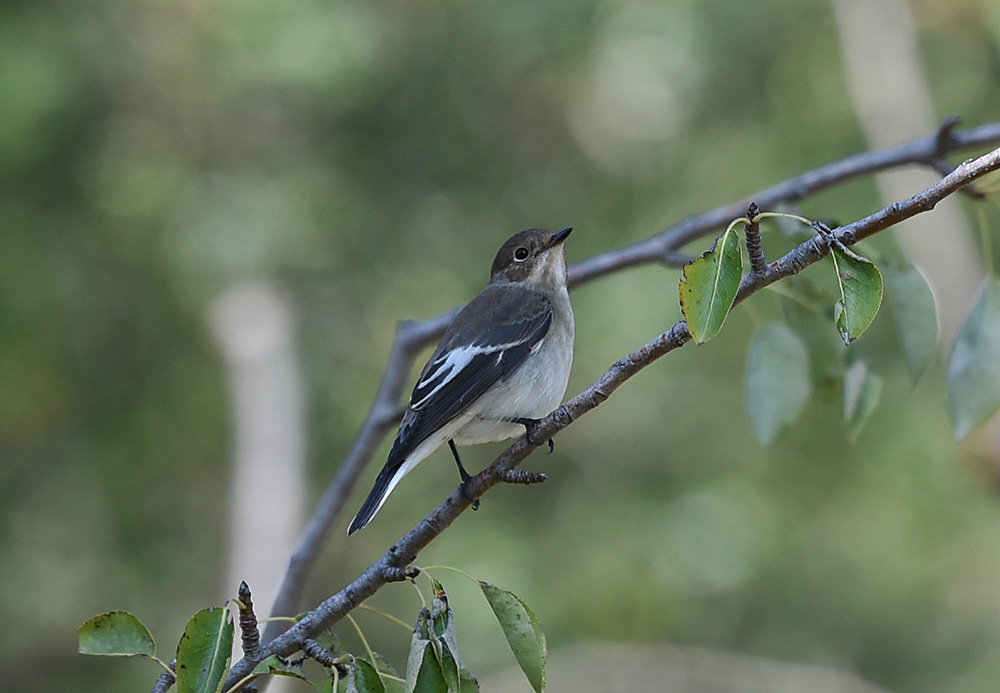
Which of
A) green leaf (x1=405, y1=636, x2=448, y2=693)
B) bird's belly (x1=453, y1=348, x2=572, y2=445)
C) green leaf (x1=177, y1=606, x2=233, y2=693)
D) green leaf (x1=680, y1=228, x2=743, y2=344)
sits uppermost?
green leaf (x1=680, y1=228, x2=743, y2=344)

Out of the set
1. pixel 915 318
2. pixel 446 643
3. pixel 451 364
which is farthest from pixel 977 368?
pixel 451 364

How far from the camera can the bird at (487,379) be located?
9.54 ft

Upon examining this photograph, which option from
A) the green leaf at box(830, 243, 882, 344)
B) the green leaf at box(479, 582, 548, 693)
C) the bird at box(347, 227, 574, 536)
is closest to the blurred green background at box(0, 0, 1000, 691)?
the bird at box(347, 227, 574, 536)

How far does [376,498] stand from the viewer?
271cm

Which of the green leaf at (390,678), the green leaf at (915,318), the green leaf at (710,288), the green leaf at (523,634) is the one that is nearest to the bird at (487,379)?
the green leaf at (390,678)

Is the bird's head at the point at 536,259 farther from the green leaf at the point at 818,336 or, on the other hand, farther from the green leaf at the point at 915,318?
the green leaf at the point at 915,318

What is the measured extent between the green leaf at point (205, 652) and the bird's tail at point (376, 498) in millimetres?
911

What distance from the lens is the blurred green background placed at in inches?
249

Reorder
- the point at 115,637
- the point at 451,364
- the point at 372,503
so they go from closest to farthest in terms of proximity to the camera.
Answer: the point at 115,637 → the point at 372,503 → the point at 451,364

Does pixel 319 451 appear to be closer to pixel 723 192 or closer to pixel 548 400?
pixel 723 192

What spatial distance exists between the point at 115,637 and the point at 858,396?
1.72 metres

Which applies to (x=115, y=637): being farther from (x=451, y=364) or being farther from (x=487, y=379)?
(x=451, y=364)

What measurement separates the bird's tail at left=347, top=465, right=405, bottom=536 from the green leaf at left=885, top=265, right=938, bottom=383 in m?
1.34

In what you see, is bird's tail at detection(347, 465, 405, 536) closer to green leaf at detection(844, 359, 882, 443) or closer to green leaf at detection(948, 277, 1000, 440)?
green leaf at detection(844, 359, 882, 443)
